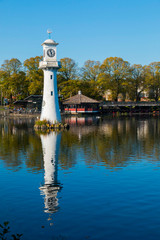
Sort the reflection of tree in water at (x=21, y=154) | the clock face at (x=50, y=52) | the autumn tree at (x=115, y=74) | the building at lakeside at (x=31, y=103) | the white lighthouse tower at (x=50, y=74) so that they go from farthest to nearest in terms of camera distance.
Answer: the autumn tree at (x=115, y=74) → the building at lakeside at (x=31, y=103) → the clock face at (x=50, y=52) → the white lighthouse tower at (x=50, y=74) → the reflection of tree in water at (x=21, y=154)

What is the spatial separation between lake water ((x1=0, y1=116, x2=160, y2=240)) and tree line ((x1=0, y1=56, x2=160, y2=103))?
80.3 meters

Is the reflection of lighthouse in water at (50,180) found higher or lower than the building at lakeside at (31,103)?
lower

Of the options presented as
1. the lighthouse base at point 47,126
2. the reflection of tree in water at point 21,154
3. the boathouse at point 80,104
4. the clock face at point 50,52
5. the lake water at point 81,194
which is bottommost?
the lake water at point 81,194

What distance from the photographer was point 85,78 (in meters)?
118

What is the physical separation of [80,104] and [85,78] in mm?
17980

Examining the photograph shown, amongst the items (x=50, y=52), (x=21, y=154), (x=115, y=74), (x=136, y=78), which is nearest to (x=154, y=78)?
(x=136, y=78)

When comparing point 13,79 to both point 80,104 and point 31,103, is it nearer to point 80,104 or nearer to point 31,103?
point 31,103

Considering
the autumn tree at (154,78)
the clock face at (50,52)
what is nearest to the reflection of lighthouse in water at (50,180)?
the clock face at (50,52)

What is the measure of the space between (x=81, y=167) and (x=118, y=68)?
9419 centimetres

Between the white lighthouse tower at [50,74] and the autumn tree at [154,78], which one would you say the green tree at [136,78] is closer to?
the autumn tree at [154,78]

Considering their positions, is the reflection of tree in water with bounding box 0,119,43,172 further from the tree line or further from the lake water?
the tree line

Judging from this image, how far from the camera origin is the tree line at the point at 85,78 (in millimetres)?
108188

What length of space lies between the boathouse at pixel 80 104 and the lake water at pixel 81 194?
72404mm

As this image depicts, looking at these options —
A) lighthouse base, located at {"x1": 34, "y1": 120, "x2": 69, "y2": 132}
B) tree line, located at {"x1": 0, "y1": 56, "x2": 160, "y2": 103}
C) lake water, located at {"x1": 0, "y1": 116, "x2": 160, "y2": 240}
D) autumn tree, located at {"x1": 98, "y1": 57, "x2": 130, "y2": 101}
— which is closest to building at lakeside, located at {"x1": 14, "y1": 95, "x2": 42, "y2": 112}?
tree line, located at {"x1": 0, "y1": 56, "x2": 160, "y2": 103}
